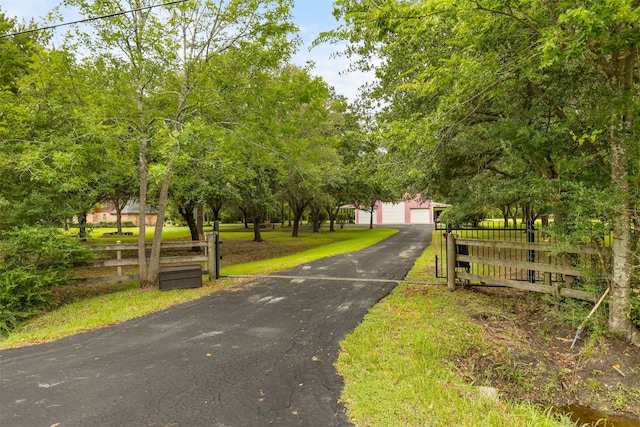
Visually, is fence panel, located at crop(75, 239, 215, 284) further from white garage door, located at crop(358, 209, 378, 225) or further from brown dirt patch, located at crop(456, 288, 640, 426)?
white garage door, located at crop(358, 209, 378, 225)

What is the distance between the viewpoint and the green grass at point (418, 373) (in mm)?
2973

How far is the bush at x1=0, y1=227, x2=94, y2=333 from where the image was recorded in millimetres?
6414

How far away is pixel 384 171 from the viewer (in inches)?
279

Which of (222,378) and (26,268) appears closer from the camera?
(222,378)

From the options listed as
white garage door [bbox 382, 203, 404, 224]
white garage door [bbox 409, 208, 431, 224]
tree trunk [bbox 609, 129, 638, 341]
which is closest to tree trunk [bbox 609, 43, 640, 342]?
tree trunk [bbox 609, 129, 638, 341]

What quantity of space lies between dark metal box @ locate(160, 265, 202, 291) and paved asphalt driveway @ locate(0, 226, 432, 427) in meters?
1.42

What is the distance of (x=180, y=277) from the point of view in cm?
806

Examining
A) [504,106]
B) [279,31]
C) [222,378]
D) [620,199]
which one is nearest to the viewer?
[222,378]

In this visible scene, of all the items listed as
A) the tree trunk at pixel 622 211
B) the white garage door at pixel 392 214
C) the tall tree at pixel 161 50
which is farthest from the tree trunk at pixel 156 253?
the white garage door at pixel 392 214

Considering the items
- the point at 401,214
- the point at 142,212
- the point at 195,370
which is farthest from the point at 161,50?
the point at 401,214

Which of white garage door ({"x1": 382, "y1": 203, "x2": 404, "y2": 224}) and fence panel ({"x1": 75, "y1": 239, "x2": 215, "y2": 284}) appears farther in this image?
white garage door ({"x1": 382, "y1": 203, "x2": 404, "y2": 224})

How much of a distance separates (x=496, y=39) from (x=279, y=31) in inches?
206

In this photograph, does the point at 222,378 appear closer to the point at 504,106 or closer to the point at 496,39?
the point at 496,39

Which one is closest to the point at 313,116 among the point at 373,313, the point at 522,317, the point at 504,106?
the point at 504,106
